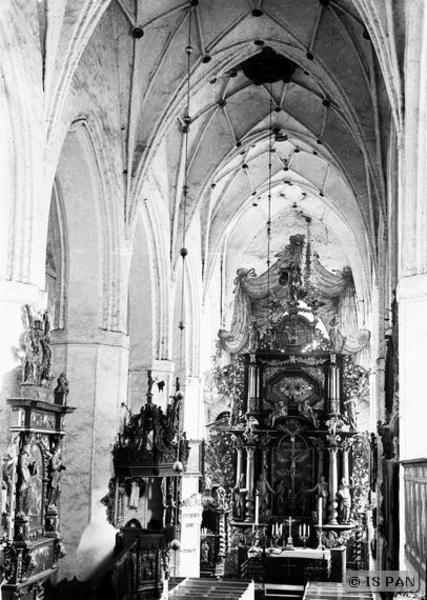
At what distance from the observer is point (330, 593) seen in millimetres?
16969

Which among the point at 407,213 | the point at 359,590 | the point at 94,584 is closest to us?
the point at 407,213

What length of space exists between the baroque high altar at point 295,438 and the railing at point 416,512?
1412 centimetres

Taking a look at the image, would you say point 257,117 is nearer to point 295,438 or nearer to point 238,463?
point 295,438

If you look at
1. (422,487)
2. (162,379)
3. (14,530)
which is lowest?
(14,530)

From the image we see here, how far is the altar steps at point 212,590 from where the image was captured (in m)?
Answer: 15.3

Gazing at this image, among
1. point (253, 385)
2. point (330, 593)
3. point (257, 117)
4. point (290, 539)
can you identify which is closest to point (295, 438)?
point (253, 385)

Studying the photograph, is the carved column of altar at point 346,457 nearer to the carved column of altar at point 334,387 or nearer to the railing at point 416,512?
the carved column of altar at point 334,387

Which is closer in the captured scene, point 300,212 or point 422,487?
point 422,487

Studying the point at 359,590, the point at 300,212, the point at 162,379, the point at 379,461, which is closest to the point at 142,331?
the point at 162,379

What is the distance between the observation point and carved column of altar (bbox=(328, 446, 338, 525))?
24.6 m

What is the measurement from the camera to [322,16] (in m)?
17.6

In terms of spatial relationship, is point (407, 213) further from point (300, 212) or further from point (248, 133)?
point (300, 212)

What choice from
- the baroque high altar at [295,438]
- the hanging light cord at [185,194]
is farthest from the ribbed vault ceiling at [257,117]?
the baroque high altar at [295,438]

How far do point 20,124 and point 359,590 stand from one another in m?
10.7
